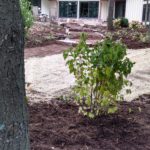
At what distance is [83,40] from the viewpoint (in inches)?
184

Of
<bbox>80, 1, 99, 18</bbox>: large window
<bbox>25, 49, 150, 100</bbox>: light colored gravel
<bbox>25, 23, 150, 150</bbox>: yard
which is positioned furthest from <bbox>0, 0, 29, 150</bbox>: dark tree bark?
<bbox>80, 1, 99, 18</bbox>: large window

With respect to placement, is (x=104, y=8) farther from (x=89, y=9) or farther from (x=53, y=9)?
(x=53, y=9)

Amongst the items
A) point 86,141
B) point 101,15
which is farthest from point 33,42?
point 101,15

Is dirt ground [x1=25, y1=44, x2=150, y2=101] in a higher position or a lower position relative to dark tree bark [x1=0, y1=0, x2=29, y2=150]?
lower

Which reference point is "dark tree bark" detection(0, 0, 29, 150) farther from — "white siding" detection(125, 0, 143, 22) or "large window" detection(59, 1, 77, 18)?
"large window" detection(59, 1, 77, 18)

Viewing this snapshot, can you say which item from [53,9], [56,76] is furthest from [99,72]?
[53,9]

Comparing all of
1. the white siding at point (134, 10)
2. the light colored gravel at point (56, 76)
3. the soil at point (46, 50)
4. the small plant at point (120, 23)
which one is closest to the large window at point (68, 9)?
the white siding at point (134, 10)

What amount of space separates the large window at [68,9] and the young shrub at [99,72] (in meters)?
32.1

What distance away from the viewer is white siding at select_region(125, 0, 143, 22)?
30.1m

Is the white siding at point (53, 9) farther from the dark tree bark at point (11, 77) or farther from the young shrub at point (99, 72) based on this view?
the dark tree bark at point (11, 77)

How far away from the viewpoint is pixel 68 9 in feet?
121

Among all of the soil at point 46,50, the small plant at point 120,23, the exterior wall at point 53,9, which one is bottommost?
the soil at point 46,50

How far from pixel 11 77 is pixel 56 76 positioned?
6.04 m

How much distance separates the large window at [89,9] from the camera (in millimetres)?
35031
